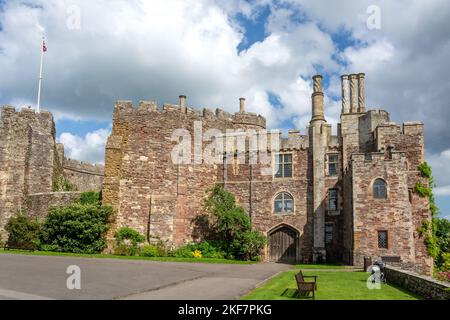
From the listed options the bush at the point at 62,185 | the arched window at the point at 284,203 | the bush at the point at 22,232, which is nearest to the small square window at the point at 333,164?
the arched window at the point at 284,203

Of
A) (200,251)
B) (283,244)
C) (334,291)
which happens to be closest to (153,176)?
(200,251)

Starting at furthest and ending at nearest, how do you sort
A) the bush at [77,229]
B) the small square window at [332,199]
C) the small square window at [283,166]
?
the small square window at [283,166]
the small square window at [332,199]
the bush at [77,229]

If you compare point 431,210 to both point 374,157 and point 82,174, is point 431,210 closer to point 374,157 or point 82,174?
point 374,157

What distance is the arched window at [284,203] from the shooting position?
1167 inches

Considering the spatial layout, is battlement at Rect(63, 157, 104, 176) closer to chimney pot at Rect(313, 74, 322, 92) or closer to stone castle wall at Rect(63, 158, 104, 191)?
stone castle wall at Rect(63, 158, 104, 191)

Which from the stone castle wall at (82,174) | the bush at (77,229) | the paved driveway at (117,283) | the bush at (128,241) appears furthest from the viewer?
the stone castle wall at (82,174)

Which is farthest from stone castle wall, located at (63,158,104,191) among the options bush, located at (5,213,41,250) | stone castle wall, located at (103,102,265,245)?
stone castle wall, located at (103,102,265,245)

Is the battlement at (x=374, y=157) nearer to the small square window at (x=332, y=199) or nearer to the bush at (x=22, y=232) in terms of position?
the small square window at (x=332, y=199)

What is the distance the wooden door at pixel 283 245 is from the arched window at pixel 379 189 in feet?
23.2

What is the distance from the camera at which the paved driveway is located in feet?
36.8

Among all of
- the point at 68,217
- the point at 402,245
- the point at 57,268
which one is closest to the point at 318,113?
the point at 402,245

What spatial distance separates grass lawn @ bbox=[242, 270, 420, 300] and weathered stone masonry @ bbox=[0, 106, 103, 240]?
19762mm
